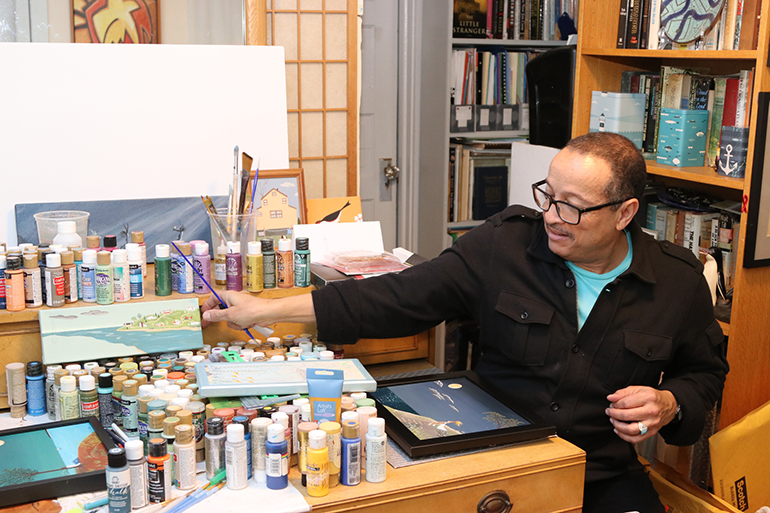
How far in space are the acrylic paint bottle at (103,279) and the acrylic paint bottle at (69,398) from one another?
0.22 metres

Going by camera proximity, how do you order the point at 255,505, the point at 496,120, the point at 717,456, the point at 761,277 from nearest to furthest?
the point at 255,505 < the point at 717,456 < the point at 761,277 < the point at 496,120

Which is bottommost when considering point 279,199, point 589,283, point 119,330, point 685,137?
point 119,330

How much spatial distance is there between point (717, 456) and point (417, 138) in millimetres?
2334

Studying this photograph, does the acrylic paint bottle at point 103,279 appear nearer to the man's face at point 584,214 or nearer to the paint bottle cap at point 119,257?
the paint bottle cap at point 119,257

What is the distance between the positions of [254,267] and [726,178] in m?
1.33

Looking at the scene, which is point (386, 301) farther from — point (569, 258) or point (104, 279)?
point (104, 279)

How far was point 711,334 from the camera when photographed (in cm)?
177

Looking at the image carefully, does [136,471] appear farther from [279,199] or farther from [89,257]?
[279,199]

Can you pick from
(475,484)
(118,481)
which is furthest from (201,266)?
(475,484)

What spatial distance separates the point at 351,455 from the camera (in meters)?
1.32

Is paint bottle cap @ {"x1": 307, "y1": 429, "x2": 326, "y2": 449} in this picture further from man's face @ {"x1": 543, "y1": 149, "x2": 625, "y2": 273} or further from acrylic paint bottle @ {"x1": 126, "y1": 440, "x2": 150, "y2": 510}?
man's face @ {"x1": 543, "y1": 149, "x2": 625, "y2": 273}

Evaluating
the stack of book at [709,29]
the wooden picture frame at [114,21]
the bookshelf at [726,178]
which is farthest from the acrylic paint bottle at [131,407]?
the stack of book at [709,29]

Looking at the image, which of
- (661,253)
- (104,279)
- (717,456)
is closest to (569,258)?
(661,253)

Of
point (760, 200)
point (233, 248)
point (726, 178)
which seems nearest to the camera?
point (233, 248)
